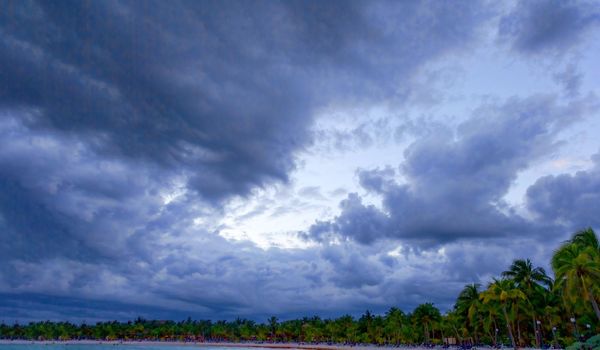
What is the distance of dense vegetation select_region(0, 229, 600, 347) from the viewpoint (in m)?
53.4

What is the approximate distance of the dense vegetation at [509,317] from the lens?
53406 mm

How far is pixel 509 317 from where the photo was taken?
79.3 m

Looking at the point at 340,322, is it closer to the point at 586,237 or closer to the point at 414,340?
the point at 414,340

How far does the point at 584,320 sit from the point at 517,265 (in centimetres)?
1389

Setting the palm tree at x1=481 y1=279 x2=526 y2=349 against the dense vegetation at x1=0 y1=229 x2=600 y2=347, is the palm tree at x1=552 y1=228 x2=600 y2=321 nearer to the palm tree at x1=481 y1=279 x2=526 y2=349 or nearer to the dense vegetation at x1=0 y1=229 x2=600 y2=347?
the dense vegetation at x1=0 y1=229 x2=600 y2=347

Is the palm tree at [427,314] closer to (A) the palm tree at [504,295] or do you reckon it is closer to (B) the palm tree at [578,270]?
(A) the palm tree at [504,295]

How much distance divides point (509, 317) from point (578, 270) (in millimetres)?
32860

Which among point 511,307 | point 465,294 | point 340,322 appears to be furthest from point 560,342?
point 340,322

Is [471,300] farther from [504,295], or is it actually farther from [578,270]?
[578,270]

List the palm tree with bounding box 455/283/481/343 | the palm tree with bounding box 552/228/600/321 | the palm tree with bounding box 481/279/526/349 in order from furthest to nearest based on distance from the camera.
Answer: the palm tree with bounding box 455/283/481/343
the palm tree with bounding box 481/279/526/349
the palm tree with bounding box 552/228/600/321

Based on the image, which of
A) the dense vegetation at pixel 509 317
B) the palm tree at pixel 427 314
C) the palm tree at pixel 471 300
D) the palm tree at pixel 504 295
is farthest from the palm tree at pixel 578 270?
the palm tree at pixel 427 314

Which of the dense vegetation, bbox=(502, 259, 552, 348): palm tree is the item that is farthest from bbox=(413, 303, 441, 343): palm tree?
bbox=(502, 259, 552, 348): palm tree

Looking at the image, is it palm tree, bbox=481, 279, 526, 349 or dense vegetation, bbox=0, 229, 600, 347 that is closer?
dense vegetation, bbox=0, 229, 600, 347

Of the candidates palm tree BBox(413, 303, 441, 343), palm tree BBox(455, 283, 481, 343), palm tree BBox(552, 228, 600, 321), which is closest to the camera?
palm tree BBox(552, 228, 600, 321)
